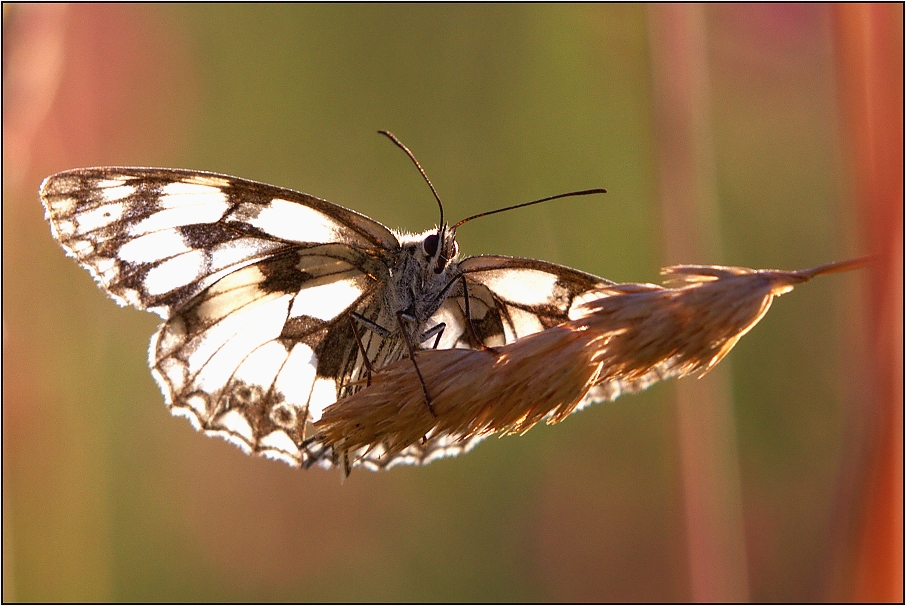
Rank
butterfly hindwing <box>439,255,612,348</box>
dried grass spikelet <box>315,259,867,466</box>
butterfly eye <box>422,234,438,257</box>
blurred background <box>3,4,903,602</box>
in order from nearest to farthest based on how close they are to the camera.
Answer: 1. dried grass spikelet <box>315,259,867,466</box>
2. butterfly eye <box>422,234,438,257</box>
3. butterfly hindwing <box>439,255,612,348</box>
4. blurred background <box>3,4,903,602</box>

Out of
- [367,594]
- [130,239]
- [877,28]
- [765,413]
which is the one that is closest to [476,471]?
[367,594]

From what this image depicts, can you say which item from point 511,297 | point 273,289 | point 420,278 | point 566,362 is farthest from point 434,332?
point 566,362

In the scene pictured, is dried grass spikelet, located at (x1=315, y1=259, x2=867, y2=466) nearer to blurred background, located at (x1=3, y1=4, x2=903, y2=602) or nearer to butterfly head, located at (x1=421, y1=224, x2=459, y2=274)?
butterfly head, located at (x1=421, y1=224, x2=459, y2=274)

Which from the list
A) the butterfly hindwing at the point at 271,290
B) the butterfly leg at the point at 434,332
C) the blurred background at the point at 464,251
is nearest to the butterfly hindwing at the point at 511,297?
the butterfly hindwing at the point at 271,290

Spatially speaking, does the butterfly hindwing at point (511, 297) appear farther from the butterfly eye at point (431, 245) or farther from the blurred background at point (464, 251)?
the blurred background at point (464, 251)

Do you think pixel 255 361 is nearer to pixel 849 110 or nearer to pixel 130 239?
pixel 130 239

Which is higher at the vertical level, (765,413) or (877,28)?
(877,28)

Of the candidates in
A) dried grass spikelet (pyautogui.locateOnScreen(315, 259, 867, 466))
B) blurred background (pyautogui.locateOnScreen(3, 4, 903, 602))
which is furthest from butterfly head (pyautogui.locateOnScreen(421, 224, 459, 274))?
blurred background (pyautogui.locateOnScreen(3, 4, 903, 602))
